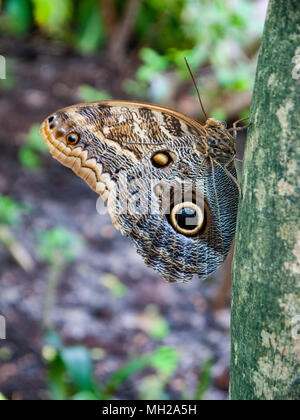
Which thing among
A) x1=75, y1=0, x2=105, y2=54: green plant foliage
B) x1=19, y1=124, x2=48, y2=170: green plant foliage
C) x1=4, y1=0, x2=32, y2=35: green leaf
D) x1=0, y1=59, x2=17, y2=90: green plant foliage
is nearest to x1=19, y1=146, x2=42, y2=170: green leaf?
x1=19, y1=124, x2=48, y2=170: green plant foliage

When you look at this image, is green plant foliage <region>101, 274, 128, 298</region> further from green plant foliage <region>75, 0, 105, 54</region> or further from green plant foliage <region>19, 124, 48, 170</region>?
green plant foliage <region>75, 0, 105, 54</region>

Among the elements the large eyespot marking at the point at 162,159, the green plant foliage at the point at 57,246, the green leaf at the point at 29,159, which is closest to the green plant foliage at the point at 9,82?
the green leaf at the point at 29,159

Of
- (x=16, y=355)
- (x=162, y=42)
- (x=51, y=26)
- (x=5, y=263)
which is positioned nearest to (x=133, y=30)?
(x=162, y=42)

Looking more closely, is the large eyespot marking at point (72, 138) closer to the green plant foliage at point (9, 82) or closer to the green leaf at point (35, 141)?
the green leaf at point (35, 141)

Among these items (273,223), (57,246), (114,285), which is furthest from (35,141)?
(273,223)

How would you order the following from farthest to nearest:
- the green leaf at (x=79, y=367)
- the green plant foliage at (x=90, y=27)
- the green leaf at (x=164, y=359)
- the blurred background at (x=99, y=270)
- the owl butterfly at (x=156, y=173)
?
1. the green plant foliage at (x=90, y=27)
2. the blurred background at (x=99, y=270)
3. the green leaf at (x=164, y=359)
4. the green leaf at (x=79, y=367)
5. the owl butterfly at (x=156, y=173)
